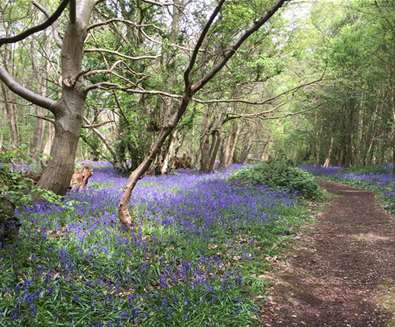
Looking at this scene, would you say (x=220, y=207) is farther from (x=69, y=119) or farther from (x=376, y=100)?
(x=376, y=100)

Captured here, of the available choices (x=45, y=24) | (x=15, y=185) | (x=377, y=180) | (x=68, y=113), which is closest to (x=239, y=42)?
(x=45, y=24)

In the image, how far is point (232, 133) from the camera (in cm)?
2642

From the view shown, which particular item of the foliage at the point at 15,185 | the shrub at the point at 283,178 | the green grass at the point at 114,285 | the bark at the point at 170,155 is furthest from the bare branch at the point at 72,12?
the bark at the point at 170,155

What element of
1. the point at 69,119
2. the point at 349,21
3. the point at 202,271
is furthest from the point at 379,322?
the point at 349,21

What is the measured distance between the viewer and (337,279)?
619 cm

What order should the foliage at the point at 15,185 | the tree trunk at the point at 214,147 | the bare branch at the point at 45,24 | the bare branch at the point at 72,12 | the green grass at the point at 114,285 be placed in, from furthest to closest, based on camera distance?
the tree trunk at the point at 214,147, the bare branch at the point at 72,12, the foliage at the point at 15,185, the green grass at the point at 114,285, the bare branch at the point at 45,24

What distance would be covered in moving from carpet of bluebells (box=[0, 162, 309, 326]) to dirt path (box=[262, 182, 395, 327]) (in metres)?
0.40

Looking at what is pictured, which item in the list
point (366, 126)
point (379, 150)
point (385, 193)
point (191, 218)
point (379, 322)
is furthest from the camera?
point (379, 150)

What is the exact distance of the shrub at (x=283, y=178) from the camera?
1395 centimetres

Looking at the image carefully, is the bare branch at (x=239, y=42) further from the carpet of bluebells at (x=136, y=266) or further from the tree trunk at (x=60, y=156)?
the tree trunk at (x=60, y=156)

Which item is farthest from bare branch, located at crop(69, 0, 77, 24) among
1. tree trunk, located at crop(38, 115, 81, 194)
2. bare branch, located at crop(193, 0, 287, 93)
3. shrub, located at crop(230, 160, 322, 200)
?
shrub, located at crop(230, 160, 322, 200)

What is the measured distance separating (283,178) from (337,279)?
844 cm

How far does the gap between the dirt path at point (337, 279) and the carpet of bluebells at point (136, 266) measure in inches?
15.6

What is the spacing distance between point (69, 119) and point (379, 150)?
100 feet
